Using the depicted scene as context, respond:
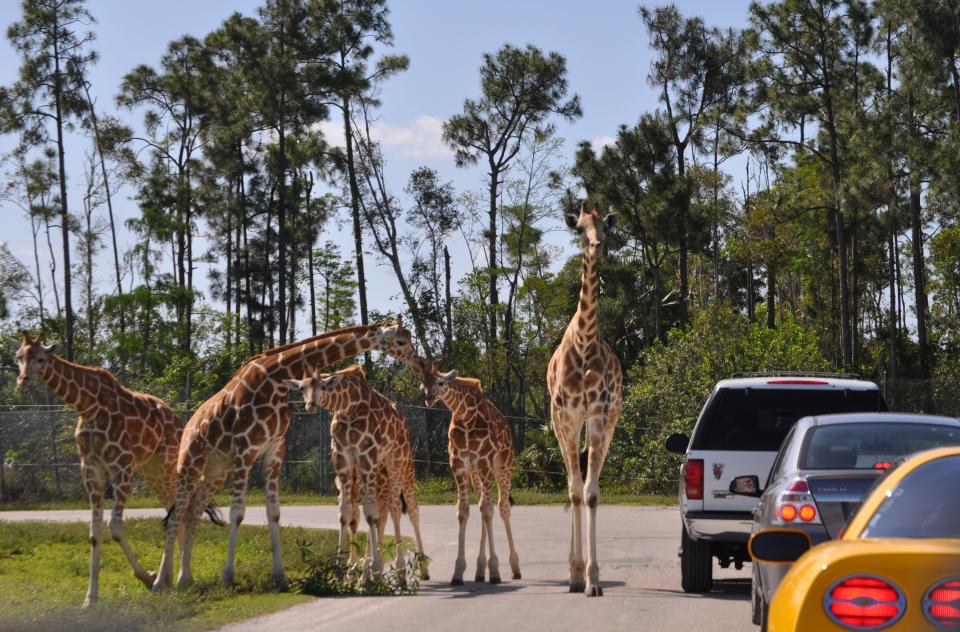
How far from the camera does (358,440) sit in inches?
614

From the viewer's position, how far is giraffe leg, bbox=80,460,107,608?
1372 centimetres

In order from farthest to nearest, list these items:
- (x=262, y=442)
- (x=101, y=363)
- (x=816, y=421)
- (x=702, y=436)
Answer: (x=101, y=363)
(x=262, y=442)
(x=702, y=436)
(x=816, y=421)

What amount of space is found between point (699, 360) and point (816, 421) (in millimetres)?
25057

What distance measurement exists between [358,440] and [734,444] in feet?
15.7

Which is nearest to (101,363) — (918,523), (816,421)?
(816,421)

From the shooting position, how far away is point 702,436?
497 inches

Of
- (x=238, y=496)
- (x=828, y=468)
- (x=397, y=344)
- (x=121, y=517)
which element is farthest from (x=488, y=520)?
(x=828, y=468)

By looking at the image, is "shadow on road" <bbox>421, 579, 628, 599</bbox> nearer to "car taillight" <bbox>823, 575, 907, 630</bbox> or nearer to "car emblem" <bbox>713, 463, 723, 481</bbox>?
"car emblem" <bbox>713, 463, 723, 481</bbox>

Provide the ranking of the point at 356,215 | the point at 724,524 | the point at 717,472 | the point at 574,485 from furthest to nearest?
the point at 356,215
the point at 574,485
the point at 717,472
the point at 724,524

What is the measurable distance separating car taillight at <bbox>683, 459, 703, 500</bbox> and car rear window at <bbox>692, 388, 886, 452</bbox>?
0.18 meters

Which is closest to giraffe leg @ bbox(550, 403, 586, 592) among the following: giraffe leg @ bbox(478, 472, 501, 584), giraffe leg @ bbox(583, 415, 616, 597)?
giraffe leg @ bbox(583, 415, 616, 597)

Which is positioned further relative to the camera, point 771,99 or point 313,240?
point 313,240

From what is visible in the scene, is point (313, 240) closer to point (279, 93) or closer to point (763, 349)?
point (279, 93)

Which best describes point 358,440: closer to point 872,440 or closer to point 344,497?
point 344,497
